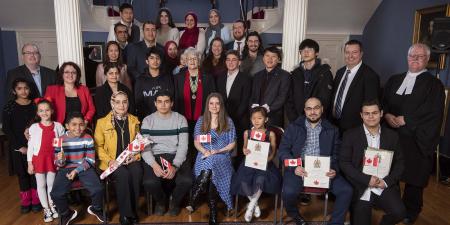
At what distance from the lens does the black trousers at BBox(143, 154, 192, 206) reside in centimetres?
312

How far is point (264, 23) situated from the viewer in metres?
6.62

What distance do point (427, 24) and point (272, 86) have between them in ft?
10.2

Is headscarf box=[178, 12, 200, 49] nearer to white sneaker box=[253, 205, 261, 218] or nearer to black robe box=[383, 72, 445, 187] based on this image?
white sneaker box=[253, 205, 261, 218]

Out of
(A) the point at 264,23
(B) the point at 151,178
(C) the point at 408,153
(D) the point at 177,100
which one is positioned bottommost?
(B) the point at 151,178

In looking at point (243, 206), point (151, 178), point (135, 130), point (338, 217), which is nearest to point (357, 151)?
point (338, 217)

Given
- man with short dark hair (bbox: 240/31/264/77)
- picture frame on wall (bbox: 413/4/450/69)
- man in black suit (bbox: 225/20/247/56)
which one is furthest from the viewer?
picture frame on wall (bbox: 413/4/450/69)

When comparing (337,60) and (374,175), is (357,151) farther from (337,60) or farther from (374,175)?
(337,60)

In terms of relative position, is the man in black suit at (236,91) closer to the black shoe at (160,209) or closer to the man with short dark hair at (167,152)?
the man with short dark hair at (167,152)

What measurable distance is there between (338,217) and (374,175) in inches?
19.3

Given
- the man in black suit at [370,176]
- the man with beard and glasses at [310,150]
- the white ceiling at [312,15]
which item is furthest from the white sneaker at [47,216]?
the white ceiling at [312,15]

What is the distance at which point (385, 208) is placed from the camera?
2.80 m

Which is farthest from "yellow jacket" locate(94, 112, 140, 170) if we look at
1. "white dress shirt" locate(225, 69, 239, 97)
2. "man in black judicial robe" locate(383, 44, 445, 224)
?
"man in black judicial robe" locate(383, 44, 445, 224)

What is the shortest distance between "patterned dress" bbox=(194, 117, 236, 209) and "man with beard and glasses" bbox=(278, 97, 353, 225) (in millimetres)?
540

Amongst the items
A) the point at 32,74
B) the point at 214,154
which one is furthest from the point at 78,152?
the point at 214,154
